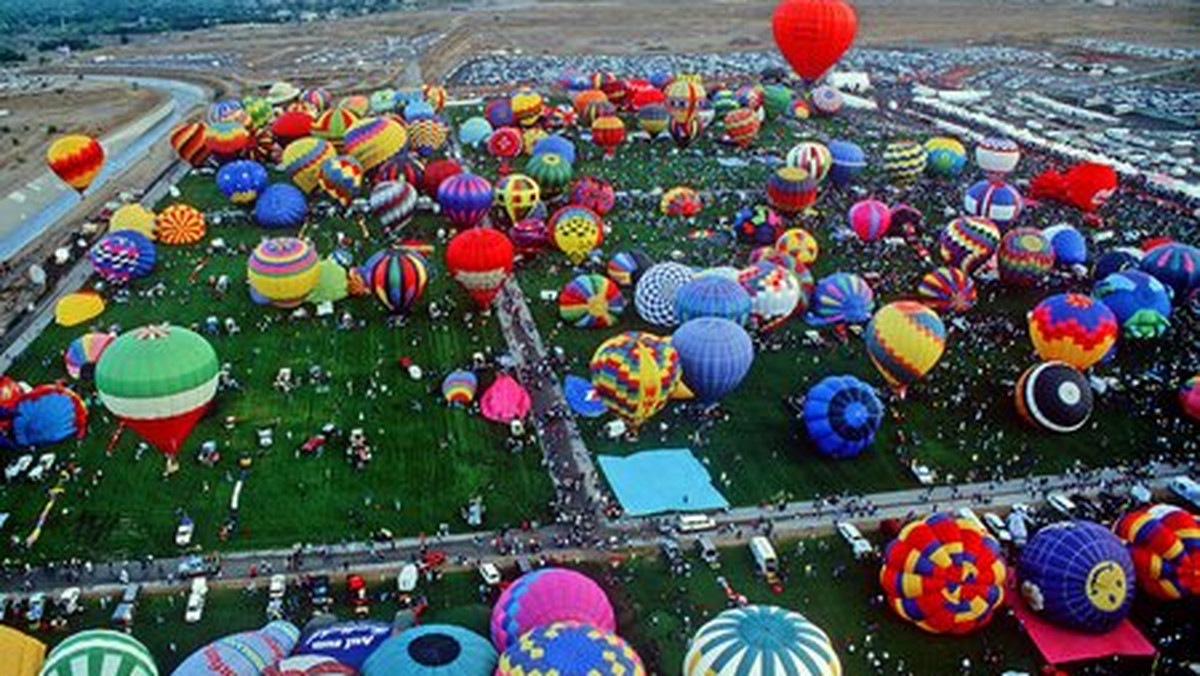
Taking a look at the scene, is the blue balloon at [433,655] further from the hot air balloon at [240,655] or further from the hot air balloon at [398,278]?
the hot air balloon at [398,278]

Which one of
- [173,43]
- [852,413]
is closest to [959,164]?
[852,413]

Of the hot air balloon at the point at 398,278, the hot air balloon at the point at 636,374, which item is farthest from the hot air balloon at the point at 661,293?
the hot air balloon at the point at 398,278

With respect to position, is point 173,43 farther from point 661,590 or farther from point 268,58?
point 661,590

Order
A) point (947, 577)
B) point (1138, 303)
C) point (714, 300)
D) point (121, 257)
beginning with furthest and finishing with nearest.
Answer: point (121, 257) → point (1138, 303) → point (714, 300) → point (947, 577)

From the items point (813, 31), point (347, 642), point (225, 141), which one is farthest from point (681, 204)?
point (347, 642)

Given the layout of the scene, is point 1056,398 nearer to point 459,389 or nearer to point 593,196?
point 459,389

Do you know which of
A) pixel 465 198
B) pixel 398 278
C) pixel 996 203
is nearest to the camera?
pixel 398 278

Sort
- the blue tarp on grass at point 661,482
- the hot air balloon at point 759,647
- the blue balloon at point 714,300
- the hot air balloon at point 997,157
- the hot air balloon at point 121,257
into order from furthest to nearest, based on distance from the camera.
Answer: the hot air balloon at point 997,157, the hot air balloon at point 121,257, the blue balloon at point 714,300, the blue tarp on grass at point 661,482, the hot air balloon at point 759,647
